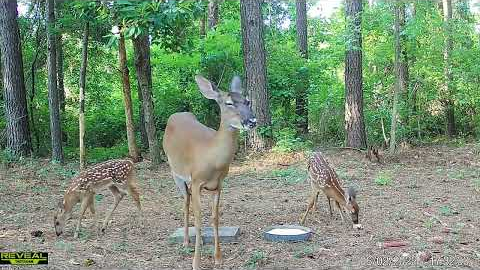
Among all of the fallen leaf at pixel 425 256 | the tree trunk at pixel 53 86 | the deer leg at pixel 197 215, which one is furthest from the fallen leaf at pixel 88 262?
the tree trunk at pixel 53 86

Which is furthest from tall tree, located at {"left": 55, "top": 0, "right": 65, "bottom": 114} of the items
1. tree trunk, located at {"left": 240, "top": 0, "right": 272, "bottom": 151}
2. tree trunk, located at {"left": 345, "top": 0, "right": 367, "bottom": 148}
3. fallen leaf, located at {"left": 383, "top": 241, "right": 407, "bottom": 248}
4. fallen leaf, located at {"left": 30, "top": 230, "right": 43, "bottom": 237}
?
fallen leaf, located at {"left": 383, "top": 241, "right": 407, "bottom": 248}

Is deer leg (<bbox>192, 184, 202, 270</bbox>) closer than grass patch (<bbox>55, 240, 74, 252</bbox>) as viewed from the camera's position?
Yes

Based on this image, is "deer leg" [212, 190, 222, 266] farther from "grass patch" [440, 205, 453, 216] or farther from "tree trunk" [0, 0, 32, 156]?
"tree trunk" [0, 0, 32, 156]

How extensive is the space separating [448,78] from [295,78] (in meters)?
4.47

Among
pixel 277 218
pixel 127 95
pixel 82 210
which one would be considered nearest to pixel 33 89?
pixel 127 95

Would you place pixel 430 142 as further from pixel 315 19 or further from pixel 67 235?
pixel 315 19

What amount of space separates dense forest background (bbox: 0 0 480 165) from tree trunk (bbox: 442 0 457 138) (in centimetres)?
3

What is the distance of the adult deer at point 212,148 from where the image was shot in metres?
5.22

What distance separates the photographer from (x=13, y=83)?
46.8 ft

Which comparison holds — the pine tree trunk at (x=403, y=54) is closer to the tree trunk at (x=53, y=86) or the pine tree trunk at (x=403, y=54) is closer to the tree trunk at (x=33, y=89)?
the tree trunk at (x=53, y=86)

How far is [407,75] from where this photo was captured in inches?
637

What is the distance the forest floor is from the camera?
5.79m

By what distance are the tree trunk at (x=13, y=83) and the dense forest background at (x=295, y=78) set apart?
17cm

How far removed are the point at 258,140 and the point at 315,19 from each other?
804 inches
